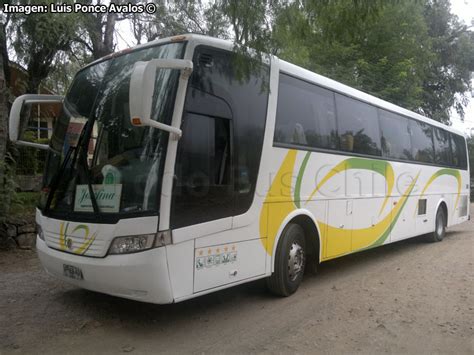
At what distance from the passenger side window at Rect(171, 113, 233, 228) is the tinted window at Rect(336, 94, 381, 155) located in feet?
9.23

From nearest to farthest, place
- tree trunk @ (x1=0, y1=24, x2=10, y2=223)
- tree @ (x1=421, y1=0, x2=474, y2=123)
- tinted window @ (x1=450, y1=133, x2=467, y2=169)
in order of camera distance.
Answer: tree trunk @ (x1=0, y1=24, x2=10, y2=223) < tinted window @ (x1=450, y1=133, x2=467, y2=169) < tree @ (x1=421, y1=0, x2=474, y2=123)

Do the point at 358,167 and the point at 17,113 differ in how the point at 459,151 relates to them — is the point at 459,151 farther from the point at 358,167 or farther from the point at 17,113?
the point at 17,113

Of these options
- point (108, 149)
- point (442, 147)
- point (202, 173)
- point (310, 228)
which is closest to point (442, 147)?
point (442, 147)

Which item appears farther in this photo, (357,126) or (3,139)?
(3,139)

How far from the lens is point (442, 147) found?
11.5 meters

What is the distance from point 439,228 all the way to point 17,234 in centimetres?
980

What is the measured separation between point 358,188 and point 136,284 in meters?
4.54

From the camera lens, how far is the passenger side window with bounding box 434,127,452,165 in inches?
436

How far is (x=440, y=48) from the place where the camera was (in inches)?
949

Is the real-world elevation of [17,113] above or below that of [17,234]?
above

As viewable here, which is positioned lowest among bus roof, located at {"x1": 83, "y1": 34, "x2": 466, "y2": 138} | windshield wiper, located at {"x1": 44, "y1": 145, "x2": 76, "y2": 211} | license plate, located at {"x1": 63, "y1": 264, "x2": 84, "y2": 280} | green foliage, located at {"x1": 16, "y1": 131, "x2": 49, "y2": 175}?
license plate, located at {"x1": 63, "y1": 264, "x2": 84, "y2": 280}

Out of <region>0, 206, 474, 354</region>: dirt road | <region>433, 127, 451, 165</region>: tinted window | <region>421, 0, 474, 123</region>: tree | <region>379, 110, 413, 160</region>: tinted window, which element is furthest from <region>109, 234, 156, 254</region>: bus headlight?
<region>421, 0, 474, 123</region>: tree

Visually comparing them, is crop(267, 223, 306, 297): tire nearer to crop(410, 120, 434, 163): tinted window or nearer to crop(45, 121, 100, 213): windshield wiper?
crop(45, 121, 100, 213): windshield wiper

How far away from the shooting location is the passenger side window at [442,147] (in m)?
11.1
